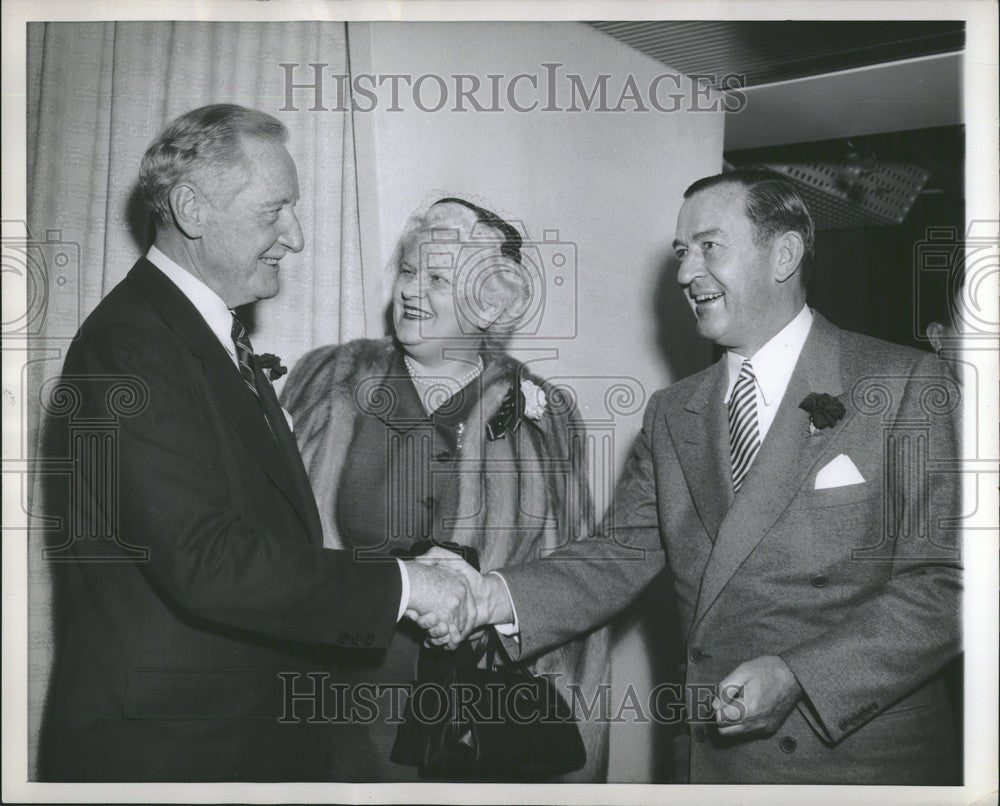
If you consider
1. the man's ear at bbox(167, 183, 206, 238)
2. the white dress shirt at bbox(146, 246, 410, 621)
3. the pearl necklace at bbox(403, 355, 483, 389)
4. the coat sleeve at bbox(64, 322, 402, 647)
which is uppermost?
the man's ear at bbox(167, 183, 206, 238)

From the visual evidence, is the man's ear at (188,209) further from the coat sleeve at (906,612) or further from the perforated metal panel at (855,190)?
the coat sleeve at (906,612)

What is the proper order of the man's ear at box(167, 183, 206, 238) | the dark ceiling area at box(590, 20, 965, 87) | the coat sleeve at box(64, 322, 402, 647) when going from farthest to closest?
the dark ceiling area at box(590, 20, 965, 87) < the man's ear at box(167, 183, 206, 238) < the coat sleeve at box(64, 322, 402, 647)

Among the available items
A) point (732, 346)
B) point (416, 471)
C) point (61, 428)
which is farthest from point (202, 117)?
point (732, 346)

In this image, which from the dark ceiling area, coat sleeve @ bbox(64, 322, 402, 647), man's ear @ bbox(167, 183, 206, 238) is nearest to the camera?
coat sleeve @ bbox(64, 322, 402, 647)

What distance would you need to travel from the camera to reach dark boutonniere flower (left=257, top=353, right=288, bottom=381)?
7.45 ft

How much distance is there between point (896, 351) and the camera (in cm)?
222

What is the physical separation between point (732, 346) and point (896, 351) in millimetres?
375

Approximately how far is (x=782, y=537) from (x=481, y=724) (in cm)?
83

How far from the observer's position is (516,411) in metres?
2.29

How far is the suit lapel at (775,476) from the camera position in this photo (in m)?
2.11

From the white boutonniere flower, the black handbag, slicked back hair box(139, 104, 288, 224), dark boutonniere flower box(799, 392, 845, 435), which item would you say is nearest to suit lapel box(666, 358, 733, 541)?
dark boutonniere flower box(799, 392, 845, 435)

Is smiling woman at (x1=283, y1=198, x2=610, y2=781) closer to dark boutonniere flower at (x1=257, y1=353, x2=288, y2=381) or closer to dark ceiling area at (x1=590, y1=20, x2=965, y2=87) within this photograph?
dark boutonniere flower at (x1=257, y1=353, x2=288, y2=381)

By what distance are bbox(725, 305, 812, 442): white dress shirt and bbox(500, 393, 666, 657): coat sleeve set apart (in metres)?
0.24

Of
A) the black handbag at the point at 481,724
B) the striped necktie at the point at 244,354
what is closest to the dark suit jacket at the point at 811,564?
the black handbag at the point at 481,724
